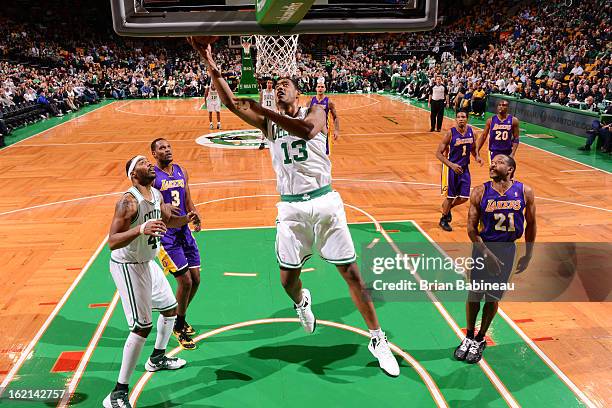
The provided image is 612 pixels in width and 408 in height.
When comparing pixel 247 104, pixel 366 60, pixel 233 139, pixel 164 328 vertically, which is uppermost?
pixel 247 104

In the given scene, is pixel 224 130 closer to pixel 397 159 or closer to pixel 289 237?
pixel 397 159

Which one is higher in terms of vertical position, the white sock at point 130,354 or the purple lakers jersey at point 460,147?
the purple lakers jersey at point 460,147

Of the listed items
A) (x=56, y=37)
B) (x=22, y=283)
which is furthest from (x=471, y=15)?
(x=22, y=283)

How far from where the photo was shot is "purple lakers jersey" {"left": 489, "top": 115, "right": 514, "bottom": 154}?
332 inches

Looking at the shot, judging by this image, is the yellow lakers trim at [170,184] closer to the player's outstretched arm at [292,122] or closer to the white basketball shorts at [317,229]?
the white basketball shorts at [317,229]

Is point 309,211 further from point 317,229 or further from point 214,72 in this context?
point 214,72

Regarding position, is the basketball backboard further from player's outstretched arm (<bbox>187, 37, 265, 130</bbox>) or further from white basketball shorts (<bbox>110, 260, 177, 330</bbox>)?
white basketball shorts (<bbox>110, 260, 177, 330</bbox>)

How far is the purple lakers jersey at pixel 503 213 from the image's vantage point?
4.41m

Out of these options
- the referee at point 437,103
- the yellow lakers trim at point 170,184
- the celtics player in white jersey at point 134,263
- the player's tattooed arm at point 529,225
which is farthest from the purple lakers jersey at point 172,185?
the referee at point 437,103

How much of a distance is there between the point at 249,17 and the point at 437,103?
41.6 feet

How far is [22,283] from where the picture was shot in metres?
6.39

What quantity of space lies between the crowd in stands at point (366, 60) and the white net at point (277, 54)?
5.51 metres

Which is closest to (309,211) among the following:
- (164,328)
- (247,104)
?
(247,104)

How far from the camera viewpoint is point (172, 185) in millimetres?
4965
